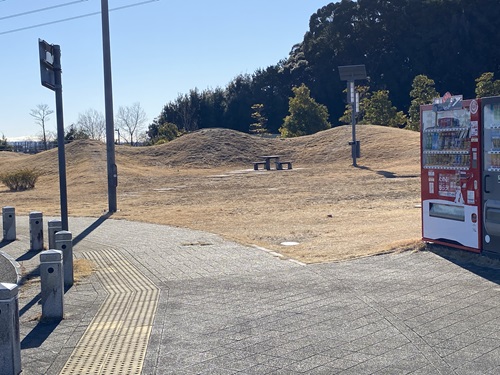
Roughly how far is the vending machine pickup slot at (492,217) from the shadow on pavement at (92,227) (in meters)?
7.91

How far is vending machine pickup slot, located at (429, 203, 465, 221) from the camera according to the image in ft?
32.3

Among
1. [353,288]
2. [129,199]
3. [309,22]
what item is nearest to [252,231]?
[353,288]

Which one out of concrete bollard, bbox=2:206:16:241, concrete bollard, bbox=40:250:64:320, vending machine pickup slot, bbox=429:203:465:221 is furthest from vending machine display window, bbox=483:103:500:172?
concrete bollard, bbox=2:206:16:241

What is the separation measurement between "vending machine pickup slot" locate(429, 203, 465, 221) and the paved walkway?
639 millimetres

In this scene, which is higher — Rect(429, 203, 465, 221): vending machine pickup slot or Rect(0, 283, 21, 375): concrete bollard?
Rect(429, 203, 465, 221): vending machine pickup slot

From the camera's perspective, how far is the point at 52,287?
23.6ft

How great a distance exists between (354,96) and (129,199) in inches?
644

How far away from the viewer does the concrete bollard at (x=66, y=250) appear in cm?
895

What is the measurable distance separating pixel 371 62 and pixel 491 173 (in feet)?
187

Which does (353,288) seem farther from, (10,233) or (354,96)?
(354,96)

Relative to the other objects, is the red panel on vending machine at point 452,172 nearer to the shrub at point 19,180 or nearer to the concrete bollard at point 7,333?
the concrete bollard at point 7,333

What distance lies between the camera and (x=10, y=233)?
14258mm

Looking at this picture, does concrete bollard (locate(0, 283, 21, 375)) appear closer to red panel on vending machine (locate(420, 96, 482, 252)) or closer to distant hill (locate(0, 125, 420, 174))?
red panel on vending machine (locate(420, 96, 482, 252))

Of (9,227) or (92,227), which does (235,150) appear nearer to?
(92,227)
